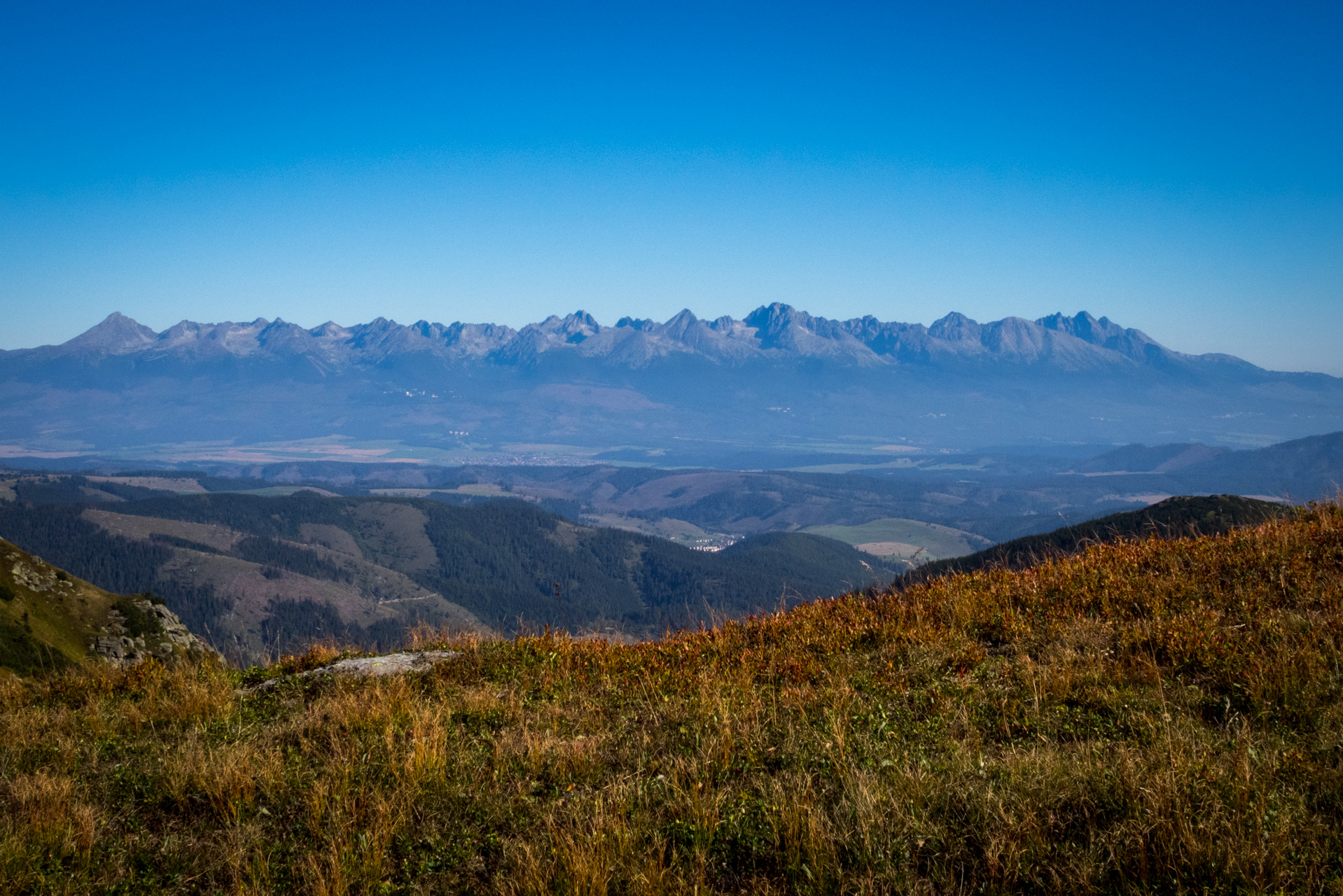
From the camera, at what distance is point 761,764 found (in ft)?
18.5

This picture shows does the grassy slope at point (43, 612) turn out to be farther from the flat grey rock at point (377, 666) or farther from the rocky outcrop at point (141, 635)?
the flat grey rock at point (377, 666)

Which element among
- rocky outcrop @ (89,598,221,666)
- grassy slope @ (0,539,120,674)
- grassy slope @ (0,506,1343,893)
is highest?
grassy slope @ (0,506,1343,893)

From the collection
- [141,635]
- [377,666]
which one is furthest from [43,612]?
[377,666]

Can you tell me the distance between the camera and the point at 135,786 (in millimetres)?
5895

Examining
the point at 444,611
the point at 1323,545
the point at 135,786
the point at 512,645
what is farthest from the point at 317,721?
the point at 444,611

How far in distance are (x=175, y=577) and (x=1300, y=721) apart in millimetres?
223089

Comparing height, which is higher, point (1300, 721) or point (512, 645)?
point (1300, 721)

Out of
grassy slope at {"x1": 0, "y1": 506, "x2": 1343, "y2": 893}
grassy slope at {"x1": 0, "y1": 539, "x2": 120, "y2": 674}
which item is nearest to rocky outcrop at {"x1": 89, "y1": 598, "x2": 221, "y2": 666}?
grassy slope at {"x1": 0, "y1": 539, "x2": 120, "y2": 674}

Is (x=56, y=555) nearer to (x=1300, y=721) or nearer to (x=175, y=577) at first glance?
(x=175, y=577)

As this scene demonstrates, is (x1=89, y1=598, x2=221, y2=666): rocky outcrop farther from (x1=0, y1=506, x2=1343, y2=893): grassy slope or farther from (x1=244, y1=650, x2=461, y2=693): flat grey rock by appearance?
(x1=0, y1=506, x2=1343, y2=893): grassy slope

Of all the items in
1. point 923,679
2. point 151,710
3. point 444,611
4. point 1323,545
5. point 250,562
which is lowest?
point 444,611

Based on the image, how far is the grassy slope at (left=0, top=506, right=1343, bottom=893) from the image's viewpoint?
4277mm

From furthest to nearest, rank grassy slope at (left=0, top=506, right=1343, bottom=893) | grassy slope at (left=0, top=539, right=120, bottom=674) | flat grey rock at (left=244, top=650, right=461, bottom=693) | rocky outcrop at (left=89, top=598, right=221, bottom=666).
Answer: rocky outcrop at (left=89, top=598, right=221, bottom=666) → grassy slope at (left=0, top=539, right=120, bottom=674) → flat grey rock at (left=244, top=650, right=461, bottom=693) → grassy slope at (left=0, top=506, right=1343, bottom=893)

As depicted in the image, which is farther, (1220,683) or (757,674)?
(757,674)
